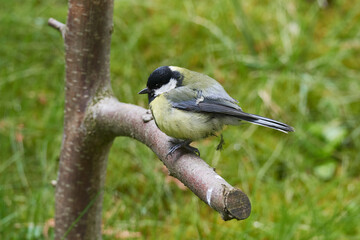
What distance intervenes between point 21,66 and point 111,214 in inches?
56.1

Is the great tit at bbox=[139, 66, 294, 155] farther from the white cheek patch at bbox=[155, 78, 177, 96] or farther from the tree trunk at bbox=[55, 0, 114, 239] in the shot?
the tree trunk at bbox=[55, 0, 114, 239]

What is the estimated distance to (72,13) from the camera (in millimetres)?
1769

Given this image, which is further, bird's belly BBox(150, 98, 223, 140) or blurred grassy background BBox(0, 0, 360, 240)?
blurred grassy background BBox(0, 0, 360, 240)

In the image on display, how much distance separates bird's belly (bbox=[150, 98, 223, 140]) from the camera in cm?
155

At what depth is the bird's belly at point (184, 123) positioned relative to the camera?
155 centimetres

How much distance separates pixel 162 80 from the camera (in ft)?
5.68

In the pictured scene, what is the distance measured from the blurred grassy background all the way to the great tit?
2.01 feet

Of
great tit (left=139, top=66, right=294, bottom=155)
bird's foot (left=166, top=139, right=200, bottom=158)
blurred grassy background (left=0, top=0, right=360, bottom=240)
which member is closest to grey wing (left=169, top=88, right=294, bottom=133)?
great tit (left=139, top=66, right=294, bottom=155)

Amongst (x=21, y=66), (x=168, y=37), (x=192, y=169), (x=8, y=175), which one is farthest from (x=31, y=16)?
(x=192, y=169)

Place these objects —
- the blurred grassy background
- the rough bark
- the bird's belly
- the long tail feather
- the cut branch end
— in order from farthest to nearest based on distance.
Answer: the blurred grassy background, the rough bark, the bird's belly, the long tail feather, the cut branch end

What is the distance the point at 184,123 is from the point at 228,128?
4.12 ft

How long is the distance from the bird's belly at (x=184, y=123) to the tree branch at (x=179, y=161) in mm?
52

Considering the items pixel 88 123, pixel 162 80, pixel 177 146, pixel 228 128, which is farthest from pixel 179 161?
pixel 228 128

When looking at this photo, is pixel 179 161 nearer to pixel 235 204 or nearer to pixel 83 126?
pixel 235 204
